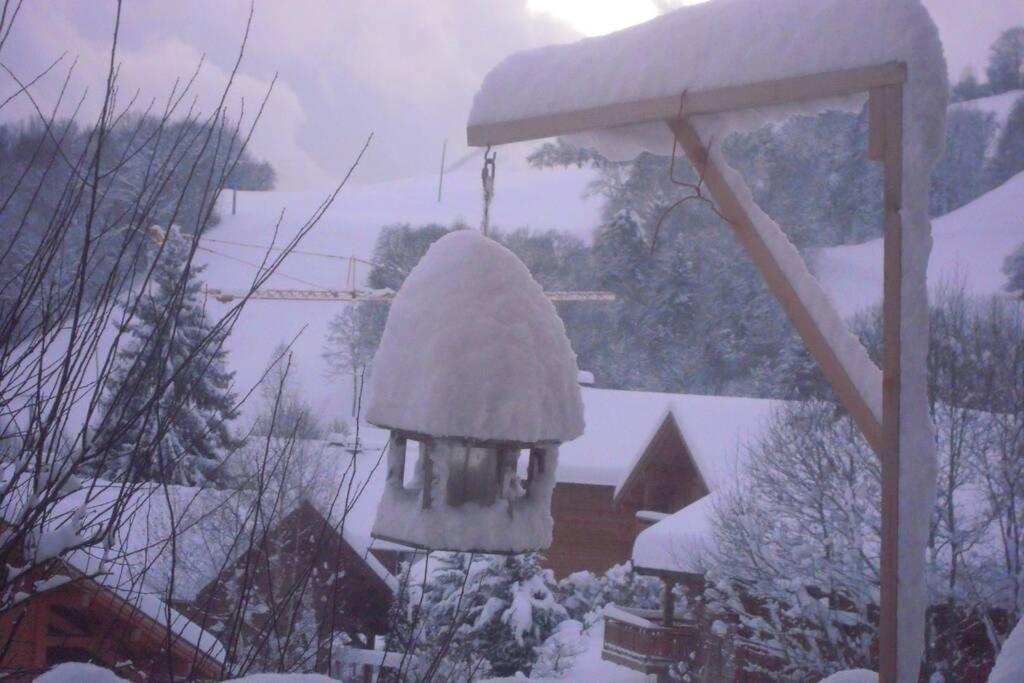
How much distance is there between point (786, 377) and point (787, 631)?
6.90 ft

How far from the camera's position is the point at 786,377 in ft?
26.6

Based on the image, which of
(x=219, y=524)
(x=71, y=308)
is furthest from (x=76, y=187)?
(x=219, y=524)

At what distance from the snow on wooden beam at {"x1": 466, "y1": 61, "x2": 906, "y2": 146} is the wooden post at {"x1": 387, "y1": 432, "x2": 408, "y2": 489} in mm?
534

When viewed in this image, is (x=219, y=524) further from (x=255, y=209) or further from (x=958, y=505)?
(x=958, y=505)

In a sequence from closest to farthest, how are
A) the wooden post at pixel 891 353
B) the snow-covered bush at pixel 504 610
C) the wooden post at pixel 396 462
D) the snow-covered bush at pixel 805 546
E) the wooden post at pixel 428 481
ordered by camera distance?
1. the wooden post at pixel 891 353
2. the wooden post at pixel 428 481
3. the wooden post at pixel 396 462
4. the snow-covered bush at pixel 504 610
5. the snow-covered bush at pixel 805 546

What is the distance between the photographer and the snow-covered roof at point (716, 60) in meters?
1.19

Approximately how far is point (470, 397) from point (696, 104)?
0.54m

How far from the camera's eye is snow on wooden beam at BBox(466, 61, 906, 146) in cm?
121

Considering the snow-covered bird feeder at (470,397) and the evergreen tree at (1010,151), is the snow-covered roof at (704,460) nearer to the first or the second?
the evergreen tree at (1010,151)

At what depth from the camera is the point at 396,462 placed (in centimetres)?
159

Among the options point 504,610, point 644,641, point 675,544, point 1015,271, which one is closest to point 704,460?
point 675,544

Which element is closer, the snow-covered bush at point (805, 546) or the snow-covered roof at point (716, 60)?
the snow-covered roof at point (716, 60)

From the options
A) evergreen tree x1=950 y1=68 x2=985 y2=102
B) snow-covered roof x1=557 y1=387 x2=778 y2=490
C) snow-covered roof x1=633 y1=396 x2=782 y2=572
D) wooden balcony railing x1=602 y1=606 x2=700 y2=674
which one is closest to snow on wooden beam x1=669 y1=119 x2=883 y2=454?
evergreen tree x1=950 y1=68 x2=985 y2=102

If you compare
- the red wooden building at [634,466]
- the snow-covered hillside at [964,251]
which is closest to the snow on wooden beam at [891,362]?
the snow-covered hillside at [964,251]
